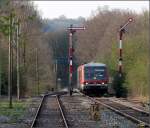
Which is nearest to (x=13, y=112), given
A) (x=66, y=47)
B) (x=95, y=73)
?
(x=95, y=73)

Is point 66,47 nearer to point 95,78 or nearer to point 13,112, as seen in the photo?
point 95,78

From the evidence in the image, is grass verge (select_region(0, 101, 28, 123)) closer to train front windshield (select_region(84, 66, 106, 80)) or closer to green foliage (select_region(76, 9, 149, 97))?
green foliage (select_region(76, 9, 149, 97))

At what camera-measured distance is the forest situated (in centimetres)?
4938

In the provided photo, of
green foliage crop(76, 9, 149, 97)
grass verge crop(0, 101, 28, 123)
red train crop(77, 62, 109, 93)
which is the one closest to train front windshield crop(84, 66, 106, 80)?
red train crop(77, 62, 109, 93)

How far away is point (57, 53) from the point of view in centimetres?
11194

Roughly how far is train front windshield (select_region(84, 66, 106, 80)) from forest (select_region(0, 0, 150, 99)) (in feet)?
7.65

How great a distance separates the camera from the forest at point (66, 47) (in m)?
49.4

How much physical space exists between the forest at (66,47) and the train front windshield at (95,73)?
2330 mm

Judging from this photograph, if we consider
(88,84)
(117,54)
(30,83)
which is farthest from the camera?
(30,83)

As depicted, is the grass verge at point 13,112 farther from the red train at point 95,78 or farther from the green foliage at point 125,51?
the red train at point 95,78

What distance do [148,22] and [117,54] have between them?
819 cm

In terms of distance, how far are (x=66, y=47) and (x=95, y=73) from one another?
184 feet

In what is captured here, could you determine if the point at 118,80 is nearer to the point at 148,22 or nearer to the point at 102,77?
the point at 102,77

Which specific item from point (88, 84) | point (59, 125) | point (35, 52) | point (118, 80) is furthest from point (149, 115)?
point (35, 52)
